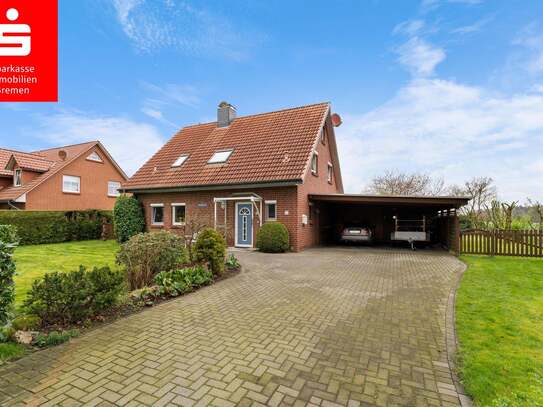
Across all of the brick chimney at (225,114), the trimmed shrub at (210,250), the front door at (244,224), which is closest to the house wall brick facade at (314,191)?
the front door at (244,224)

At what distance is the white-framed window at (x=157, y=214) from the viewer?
17316mm

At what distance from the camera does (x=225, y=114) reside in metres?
19.8

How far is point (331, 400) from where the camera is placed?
2.69 metres

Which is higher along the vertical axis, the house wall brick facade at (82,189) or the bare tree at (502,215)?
the house wall brick facade at (82,189)

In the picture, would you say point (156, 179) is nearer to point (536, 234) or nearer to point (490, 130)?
point (536, 234)

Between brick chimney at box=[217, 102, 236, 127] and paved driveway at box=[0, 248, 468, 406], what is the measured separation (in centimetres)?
1557

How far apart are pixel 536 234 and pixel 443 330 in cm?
1054

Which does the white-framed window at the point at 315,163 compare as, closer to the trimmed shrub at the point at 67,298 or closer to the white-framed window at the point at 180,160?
the white-framed window at the point at 180,160

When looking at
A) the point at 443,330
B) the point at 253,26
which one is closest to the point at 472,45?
the point at 253,26

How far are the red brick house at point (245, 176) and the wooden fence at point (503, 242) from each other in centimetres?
715

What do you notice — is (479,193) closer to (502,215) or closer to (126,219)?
(502,215)

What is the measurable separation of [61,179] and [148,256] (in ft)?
69.4

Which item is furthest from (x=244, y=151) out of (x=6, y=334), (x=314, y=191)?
(x=6, y=334)

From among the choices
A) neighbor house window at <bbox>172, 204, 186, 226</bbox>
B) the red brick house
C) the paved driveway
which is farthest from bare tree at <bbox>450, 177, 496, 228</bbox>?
the paved driveway
